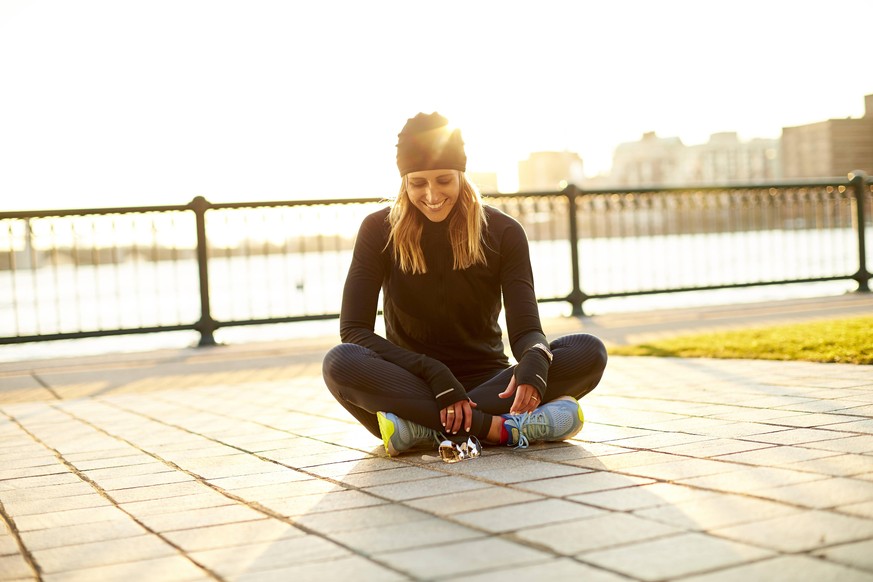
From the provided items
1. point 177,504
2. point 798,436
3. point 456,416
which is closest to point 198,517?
point 177,504

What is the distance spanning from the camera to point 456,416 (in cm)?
388

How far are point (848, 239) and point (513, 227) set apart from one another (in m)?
9.84

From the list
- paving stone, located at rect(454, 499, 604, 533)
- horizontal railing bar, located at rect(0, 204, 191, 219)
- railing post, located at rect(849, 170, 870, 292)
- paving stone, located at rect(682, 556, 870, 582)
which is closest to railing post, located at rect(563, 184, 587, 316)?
railing post, located at rect(849, 170, 870, 292)

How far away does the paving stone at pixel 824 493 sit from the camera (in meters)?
2.82

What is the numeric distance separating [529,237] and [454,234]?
4.87m

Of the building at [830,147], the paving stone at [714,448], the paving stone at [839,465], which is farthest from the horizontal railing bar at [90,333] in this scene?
the building at [830,147]

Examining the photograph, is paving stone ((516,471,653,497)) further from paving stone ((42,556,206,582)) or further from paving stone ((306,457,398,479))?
paving stone ((42,556,206,582))

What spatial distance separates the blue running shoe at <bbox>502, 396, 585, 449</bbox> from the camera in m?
4.08

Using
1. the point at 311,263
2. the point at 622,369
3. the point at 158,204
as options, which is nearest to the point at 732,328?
the point at 622,369

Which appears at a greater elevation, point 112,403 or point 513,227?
point 513,227

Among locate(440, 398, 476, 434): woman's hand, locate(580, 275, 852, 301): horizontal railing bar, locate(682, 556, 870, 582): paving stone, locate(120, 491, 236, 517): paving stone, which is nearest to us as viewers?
locate(682, 556, 870, 582): paving stone

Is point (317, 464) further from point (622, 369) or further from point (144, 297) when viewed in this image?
point (144, 297)

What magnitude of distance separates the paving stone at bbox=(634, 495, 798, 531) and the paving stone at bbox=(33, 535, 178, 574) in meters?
1.32

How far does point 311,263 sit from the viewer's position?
11.0m
